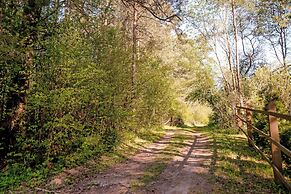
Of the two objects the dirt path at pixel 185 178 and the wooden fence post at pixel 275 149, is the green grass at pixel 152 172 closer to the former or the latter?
the dirt path at pixel 185 178

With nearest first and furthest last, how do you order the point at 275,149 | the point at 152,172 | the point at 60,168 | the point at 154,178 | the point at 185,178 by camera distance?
the point at 275,149, the point at 185,178, the point at 154,178, the point at 152,172, the point at 60,168

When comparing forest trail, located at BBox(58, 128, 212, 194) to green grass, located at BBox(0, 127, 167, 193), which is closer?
forest trail, located at BBox(58, 128, 212, 194)

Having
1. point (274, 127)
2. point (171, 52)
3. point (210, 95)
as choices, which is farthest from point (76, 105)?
point (210, 95)

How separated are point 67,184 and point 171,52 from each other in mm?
14449

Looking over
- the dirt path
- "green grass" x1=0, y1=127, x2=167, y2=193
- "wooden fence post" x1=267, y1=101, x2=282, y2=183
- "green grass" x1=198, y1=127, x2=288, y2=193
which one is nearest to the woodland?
"green grass" x1=0, y1=127, x2=167, y2=193

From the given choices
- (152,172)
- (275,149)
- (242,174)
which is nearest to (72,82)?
(152,172)

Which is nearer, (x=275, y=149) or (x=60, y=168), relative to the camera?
(x=275, y=149)

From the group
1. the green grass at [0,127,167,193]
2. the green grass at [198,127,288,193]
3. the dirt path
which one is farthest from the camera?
the green grass at [0,127,167,193]

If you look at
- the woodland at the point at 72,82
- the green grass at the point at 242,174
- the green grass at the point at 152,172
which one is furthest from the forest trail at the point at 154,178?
the woodland at the point at 72,82

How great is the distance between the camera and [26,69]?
→ 20.4ft

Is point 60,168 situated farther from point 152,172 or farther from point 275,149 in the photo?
point 275,149

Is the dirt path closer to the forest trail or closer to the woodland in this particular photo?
the forest trail

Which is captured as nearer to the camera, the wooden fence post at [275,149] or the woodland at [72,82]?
the wooden fence post at [275,149]

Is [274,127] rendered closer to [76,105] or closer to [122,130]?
[76,105]
